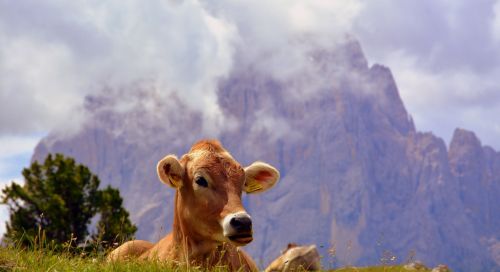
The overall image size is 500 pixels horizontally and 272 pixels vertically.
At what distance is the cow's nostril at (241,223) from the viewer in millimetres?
9953

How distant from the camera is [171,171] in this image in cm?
1162

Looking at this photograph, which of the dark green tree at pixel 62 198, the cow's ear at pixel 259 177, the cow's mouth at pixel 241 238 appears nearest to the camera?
the cow's mouth at pixel 241 238

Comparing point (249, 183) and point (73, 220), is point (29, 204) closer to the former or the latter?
point (73, 220)

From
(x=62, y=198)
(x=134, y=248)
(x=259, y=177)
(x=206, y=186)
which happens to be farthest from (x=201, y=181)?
(x=62, y=198)

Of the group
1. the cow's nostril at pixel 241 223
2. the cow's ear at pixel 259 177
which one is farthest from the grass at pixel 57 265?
the cow's ear at pixel 259 177

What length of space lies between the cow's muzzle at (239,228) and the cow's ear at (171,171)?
174cm

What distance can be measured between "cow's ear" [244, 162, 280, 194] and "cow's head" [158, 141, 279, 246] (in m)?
0.13

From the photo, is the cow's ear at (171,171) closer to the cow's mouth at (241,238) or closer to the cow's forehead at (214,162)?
the cow's forehead at (214,162)

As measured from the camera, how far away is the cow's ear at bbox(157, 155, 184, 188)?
37.8 ft

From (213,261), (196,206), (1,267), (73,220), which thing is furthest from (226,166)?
(73,220)

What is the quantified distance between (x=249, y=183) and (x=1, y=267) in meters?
5.13

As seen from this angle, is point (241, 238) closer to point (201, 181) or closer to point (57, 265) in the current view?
point (201, 181)

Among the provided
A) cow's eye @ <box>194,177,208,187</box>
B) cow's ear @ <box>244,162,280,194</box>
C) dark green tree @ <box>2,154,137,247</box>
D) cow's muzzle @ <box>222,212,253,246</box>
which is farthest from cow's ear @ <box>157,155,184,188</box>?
dark green tree @ <box>2,154,137,247</box>

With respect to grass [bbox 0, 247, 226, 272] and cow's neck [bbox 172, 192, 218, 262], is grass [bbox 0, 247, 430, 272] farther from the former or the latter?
cow's neck [bbox 172, 192, 218, 262]
